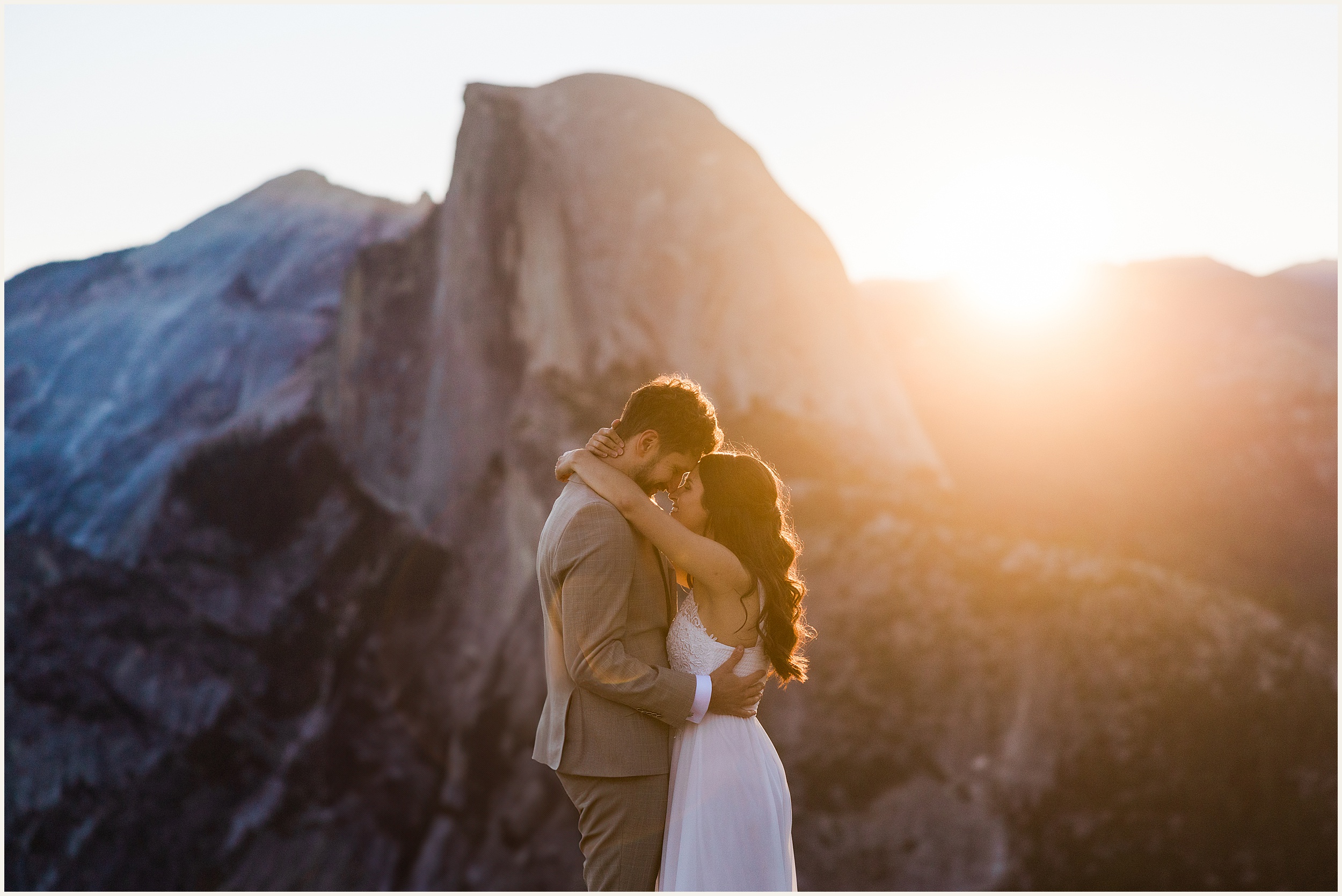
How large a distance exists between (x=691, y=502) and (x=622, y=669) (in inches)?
26.5

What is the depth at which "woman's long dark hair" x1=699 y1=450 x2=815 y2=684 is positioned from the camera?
3.19 m

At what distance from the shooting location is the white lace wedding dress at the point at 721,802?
9.97ft

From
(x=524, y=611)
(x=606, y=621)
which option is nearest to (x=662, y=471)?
(x=606, y=621)

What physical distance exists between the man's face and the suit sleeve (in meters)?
0.23

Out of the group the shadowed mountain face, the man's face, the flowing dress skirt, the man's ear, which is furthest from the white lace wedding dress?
the shadowed mountain face

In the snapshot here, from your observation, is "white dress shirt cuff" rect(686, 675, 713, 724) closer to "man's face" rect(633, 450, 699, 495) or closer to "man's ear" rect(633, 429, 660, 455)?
"man's face" rect(633, 450, 699, 495)

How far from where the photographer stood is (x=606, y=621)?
9.50 feet

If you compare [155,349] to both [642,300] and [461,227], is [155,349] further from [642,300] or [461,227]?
[642,300]

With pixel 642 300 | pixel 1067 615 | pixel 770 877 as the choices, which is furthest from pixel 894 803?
pixel 770 877

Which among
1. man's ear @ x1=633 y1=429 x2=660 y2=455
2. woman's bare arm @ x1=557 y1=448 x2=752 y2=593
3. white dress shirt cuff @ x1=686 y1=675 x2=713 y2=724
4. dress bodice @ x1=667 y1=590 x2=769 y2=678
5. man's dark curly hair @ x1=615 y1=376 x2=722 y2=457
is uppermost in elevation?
man's dark curly hair @ x1=615 y1=376 x2=722 y2=457

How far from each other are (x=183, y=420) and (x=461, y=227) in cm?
409

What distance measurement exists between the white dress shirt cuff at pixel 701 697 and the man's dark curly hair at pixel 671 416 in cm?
78

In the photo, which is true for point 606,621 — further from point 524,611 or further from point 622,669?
point 524,611

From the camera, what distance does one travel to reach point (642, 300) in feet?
37.2
